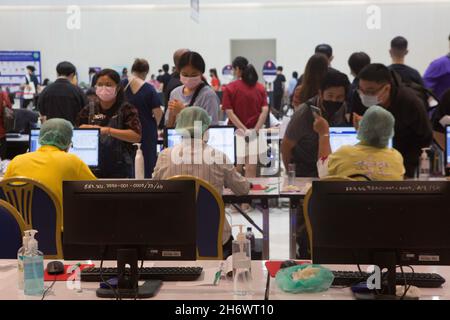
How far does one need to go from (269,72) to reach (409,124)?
12.2 m

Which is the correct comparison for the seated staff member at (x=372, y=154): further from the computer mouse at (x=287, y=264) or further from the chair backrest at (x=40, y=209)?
the chair backrest at (x=40, y=209)

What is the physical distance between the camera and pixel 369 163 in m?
3.26

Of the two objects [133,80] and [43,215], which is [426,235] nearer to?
[43,215]

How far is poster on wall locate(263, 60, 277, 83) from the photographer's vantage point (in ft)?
53.3

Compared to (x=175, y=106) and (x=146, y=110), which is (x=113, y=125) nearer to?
(x=175, y=106)

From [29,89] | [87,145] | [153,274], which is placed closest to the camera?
[153,274]

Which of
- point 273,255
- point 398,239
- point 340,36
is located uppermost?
point 340,36

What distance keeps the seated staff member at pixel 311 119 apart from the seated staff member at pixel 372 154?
115 cm

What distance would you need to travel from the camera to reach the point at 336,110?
183 inches

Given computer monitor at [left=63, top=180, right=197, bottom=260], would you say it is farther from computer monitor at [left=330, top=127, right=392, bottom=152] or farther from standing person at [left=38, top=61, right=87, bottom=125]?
standing person at [left=38, top=61, right=87, bottom=125]

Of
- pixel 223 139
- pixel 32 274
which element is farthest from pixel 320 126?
pixel 32 274
